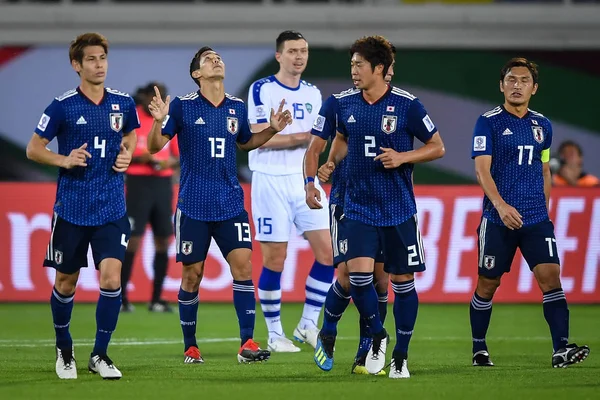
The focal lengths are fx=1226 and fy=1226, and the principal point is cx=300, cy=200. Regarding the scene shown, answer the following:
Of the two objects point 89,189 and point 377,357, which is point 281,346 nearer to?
point 377,357

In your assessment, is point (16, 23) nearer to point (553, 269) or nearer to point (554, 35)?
point (554, 35)

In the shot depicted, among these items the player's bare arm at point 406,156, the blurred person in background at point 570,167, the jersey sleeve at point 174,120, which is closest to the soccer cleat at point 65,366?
the jersey sleeve at point 174,120

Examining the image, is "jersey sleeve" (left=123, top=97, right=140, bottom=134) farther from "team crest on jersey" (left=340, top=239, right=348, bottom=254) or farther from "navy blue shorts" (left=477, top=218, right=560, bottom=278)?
"navy blue shorts" (left=477, top=218, right=560, bottom=278)

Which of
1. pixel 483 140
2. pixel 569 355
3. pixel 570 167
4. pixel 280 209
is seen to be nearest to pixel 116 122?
pixel 280 209

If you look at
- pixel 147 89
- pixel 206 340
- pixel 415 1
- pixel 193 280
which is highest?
pixel 415 1

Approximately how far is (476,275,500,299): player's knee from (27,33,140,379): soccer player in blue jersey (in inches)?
106

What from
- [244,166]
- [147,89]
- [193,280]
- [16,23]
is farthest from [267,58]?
[193,280]

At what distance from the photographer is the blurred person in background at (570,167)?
50.0 feet

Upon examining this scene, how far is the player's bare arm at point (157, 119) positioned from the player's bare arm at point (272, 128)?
2.43ft

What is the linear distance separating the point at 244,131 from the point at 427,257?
522 cm

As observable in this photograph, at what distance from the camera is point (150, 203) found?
13680mm

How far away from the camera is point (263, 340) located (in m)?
10.9

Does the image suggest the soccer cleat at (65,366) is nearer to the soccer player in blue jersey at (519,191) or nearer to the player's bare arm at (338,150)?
the player's bare arm at (338,150)

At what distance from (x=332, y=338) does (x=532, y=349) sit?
7.97 feet
